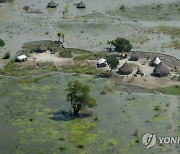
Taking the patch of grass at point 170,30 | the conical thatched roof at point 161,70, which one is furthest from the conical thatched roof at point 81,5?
the conical thatched roof at point 161,70

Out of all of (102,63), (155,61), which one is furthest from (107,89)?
(155,61)

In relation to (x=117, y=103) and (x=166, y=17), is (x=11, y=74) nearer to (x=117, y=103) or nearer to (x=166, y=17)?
(x=117, y=103)

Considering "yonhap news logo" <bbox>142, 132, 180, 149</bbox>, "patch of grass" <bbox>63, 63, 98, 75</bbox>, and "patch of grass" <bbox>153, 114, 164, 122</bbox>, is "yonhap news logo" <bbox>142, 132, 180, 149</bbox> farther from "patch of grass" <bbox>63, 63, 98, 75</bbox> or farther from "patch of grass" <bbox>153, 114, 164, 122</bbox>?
"patch of grass" <bbox>63, 63, 98, 75</bbox>

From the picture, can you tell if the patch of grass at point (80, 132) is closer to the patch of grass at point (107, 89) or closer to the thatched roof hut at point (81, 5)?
the patch of grass at point (107, 89)

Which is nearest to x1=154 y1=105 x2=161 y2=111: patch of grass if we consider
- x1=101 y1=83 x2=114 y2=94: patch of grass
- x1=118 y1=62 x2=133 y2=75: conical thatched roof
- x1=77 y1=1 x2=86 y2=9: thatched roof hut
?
x1=101 y1=83 x2=114 y2=94: patch of grass

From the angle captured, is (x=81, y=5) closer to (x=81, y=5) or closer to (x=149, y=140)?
(x=81, y=5)

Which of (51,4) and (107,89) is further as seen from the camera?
(51,4)
